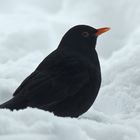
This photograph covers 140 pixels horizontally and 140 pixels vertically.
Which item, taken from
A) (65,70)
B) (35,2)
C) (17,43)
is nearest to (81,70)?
(65,70)

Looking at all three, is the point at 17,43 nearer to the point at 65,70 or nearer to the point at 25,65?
the point at 25,65

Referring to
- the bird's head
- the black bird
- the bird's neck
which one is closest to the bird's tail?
the black bird

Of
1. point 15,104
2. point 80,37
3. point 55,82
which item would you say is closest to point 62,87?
point 55,82

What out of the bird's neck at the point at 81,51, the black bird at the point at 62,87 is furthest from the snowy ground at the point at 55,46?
the bird's neck at the point at 81,51

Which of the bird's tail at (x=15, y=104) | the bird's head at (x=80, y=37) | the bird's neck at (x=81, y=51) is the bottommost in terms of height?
the bird's tail at (x=15, y=104)

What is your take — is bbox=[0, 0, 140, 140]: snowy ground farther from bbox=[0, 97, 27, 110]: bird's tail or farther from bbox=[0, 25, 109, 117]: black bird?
bbox=[0, 97, 27, 110]: bird's tail

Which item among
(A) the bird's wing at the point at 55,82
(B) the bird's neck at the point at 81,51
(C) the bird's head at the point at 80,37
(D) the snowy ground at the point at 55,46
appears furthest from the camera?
(C) the bird's head at the point at 80,37

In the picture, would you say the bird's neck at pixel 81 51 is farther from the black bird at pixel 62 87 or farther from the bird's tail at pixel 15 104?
the bird's tail at pixel 15 104
